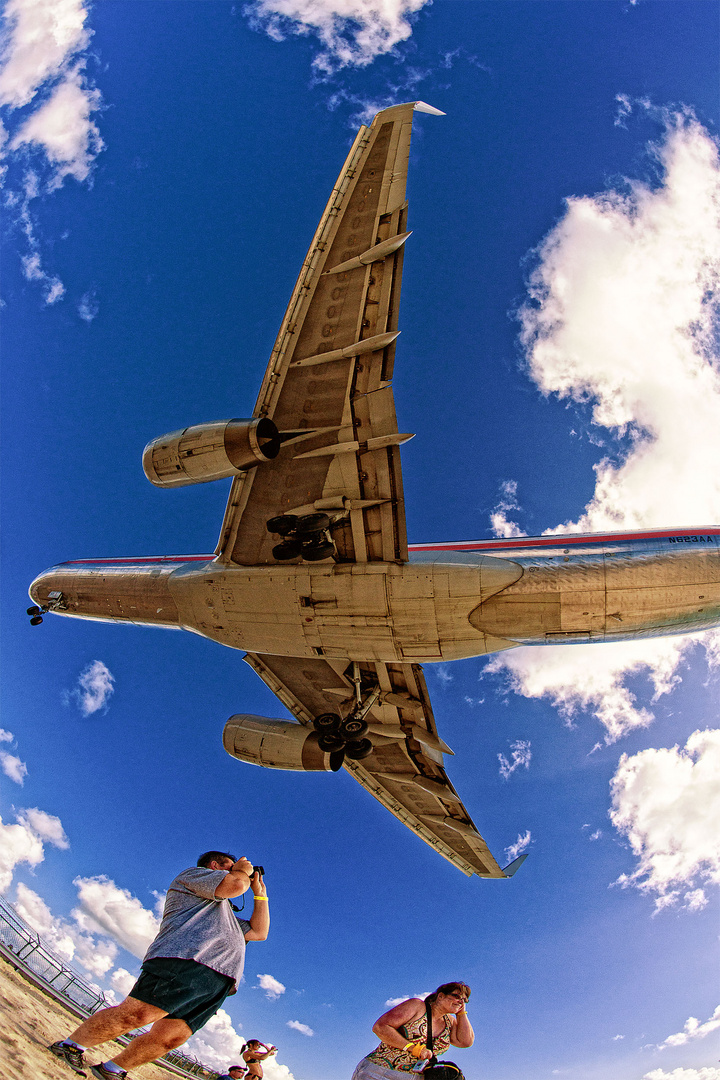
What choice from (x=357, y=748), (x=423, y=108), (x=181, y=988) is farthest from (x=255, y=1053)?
(x=423, y=108)

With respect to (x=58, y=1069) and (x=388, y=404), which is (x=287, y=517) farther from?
(x=58, y=1069)

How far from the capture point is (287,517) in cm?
1168

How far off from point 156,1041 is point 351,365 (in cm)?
1121

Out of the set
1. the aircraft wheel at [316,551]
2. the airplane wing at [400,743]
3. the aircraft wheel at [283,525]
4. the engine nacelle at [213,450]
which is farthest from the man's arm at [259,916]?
the engine nacelle at [213,450]

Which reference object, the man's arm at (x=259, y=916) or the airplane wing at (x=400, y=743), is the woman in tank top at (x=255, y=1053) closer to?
the man's arm at (x=259, y=916)

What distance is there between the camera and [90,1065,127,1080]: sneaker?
254 inches

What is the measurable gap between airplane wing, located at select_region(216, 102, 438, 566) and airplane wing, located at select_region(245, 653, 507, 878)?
426 cm

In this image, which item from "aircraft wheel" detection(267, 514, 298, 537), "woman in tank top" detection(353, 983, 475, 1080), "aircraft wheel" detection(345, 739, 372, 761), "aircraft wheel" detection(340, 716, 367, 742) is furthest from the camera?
"aircraft wheel" detection(345, 739, 372, 761)

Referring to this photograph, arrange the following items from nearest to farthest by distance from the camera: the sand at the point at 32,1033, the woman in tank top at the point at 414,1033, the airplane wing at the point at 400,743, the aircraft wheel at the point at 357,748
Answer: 1. the woman in tank top at the point at 414,1033
2. the sand at the point at 32,1033
3. the aircraft wheel at the point at 357,748
4. the airplane wing at the point at 400,743

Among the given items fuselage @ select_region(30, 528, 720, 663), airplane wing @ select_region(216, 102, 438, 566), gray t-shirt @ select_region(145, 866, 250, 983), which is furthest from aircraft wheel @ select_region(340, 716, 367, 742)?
gray t-shirt @ select_region(145, 866, 250, 983)

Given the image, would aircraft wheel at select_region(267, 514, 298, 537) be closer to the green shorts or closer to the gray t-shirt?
the gray t-shirt

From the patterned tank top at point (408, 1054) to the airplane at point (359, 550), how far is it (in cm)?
599

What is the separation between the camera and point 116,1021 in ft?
20.5

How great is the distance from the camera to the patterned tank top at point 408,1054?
695 cm
